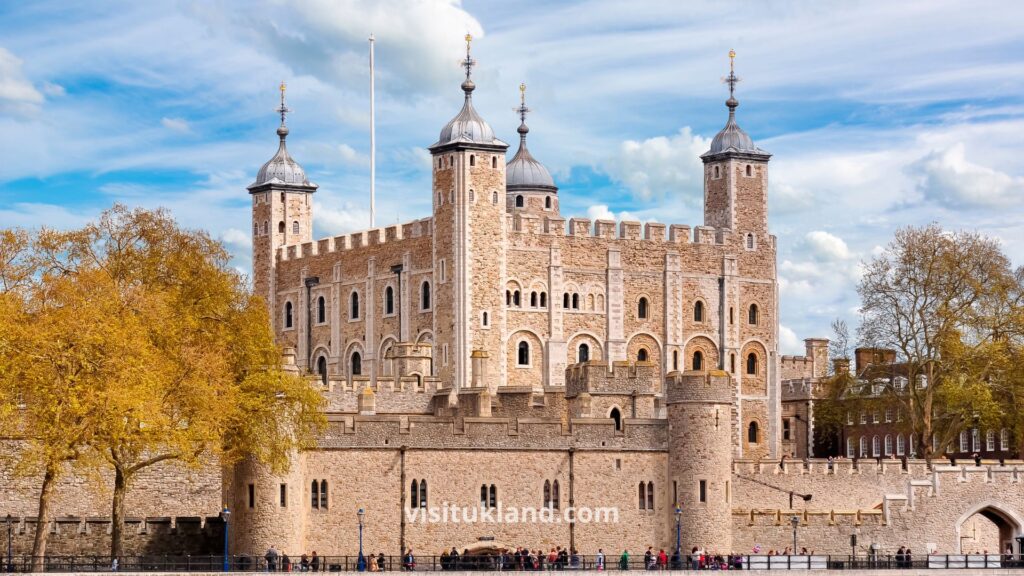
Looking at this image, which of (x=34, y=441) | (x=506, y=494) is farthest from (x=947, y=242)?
(x=34, y=441)

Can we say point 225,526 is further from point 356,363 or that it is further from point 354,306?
point 354,306

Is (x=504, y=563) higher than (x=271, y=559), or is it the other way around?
(x=271, y=559)

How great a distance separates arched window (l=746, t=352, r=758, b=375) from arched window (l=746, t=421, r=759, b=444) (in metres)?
2.36

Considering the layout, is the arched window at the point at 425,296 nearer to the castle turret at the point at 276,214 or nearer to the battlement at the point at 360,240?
the battlement at the point at 360,240

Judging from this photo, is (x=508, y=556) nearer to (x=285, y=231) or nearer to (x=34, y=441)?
(x=34, y=441)

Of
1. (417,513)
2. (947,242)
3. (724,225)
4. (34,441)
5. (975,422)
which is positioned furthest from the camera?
(724,225)

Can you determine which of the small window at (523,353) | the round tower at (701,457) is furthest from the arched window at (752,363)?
the round tower at (701,457)

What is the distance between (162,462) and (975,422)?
38061mm

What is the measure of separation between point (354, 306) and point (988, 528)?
33.5 metres

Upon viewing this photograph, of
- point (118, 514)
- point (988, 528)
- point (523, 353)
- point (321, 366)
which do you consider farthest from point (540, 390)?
point (321, 366)

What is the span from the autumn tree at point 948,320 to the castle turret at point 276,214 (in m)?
32.0

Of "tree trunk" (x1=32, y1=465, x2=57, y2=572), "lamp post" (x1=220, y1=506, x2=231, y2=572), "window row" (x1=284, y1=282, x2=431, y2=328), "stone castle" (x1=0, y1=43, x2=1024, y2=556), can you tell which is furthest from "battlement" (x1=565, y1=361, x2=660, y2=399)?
"window row" (x1=284, y1=282, x2=431, y2=328)

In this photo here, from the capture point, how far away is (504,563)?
62.1m

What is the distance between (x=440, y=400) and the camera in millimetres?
79188
